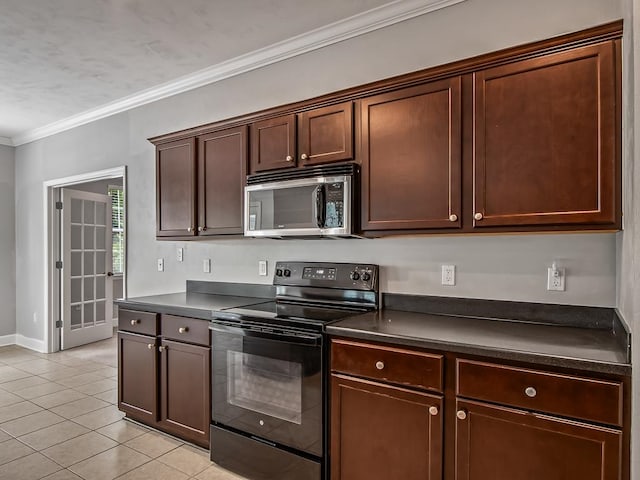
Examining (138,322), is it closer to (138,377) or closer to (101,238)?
(138,377)

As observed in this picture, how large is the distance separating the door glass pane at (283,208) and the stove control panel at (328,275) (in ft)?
1.28

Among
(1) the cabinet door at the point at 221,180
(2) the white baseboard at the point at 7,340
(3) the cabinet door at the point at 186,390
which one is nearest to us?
(3) the cabinet door at the point at 186,390

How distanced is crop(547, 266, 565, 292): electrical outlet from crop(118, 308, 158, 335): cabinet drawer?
2.47 meters

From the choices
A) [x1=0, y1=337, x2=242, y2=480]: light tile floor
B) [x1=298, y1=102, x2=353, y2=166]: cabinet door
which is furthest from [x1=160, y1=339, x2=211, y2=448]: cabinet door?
[x1=298, y1=102, x2=353, y2=166]: cabinet door

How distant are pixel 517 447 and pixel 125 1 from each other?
9.99ft

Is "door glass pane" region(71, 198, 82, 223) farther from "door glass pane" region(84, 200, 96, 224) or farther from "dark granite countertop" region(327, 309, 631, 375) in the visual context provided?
"dark granite countertop" region(327, 309, 631, 375)

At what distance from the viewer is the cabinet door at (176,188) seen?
319 centimetres

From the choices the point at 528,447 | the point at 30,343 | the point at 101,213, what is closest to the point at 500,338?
the point at 528,447

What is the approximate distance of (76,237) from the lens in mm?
5551

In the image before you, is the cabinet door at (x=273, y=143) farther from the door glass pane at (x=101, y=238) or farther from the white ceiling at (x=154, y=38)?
the door glass pane at (x=101, y=238)

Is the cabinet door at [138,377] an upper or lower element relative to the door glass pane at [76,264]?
lower

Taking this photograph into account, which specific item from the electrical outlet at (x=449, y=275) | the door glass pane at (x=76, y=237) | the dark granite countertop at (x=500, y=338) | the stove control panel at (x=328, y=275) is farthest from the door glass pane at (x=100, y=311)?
the electrical outlet at (x=449, y=275)

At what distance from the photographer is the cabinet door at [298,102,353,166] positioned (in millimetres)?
2436

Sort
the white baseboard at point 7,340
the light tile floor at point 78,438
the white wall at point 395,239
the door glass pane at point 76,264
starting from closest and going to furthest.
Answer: the white wall at point 395,239, the light tile floor at point 78,438, the door glass pane at point 76,264, the white baseboard at point 7,340
